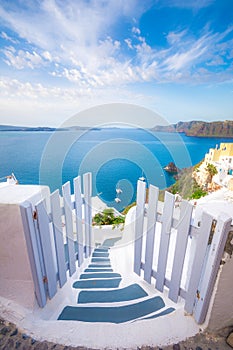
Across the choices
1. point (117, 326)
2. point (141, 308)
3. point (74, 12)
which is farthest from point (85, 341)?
point (74, 12)

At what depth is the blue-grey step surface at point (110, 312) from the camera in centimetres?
115

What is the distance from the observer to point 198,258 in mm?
995

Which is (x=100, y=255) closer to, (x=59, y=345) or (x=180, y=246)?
(x=59, y=345)

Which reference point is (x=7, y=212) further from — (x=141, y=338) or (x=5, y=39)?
(x=5, y=39)

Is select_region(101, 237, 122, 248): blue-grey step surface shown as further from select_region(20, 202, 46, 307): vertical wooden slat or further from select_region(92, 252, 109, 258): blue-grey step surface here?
select_region(20, 202, 46, 307): vertical wooden slat

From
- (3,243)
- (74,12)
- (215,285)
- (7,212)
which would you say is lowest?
(215,285)

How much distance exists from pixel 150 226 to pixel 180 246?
275 millimetres

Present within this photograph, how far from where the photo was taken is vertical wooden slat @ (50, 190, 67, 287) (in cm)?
117

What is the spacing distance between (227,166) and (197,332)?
Answer: 725 centimetres

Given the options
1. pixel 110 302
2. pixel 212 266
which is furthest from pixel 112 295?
pixel 212 266

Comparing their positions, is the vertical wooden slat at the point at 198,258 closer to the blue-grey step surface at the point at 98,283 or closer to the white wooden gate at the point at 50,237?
the blue-grey step surface at the point at 98,283

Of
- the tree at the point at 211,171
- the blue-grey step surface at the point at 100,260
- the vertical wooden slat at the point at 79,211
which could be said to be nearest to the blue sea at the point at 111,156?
the vertical wooden slat at the point at 79,211

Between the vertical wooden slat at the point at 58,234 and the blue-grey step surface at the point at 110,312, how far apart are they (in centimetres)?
24

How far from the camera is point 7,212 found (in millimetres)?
1001
